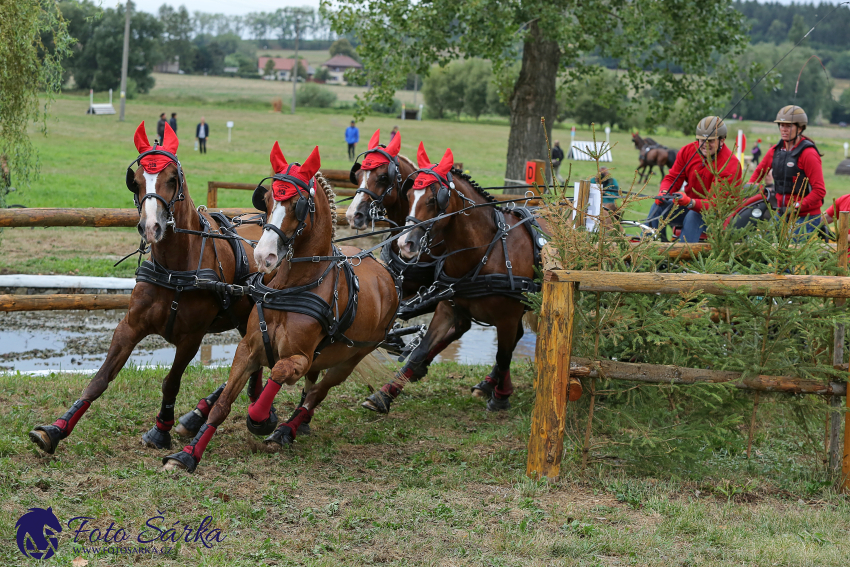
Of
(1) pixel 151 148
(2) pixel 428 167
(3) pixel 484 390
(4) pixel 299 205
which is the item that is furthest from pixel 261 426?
(3) pixel 484 390

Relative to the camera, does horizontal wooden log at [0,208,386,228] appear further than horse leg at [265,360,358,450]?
Yes

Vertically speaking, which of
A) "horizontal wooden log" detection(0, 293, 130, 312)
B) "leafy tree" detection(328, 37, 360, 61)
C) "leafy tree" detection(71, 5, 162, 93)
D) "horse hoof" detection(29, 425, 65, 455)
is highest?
"leafy tree" detection(328, 37, 360, 61)

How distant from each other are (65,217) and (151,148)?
83.0 inches

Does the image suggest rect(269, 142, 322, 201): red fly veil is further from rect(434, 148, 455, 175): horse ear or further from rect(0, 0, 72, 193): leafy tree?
rect(0, 0, 72, 193): leafy tree

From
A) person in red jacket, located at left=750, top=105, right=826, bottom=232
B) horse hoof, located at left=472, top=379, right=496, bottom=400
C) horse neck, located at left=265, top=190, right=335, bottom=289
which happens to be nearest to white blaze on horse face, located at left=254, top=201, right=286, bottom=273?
horse neck, located at left=265, top=190, right=335, bottom=289

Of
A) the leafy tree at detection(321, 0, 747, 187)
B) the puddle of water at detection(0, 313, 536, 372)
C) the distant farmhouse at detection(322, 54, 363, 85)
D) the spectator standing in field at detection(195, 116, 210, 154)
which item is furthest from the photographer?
the distant farmhouse at detection(322, 54, 363, 85)

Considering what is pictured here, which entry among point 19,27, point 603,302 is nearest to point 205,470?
point 603,302

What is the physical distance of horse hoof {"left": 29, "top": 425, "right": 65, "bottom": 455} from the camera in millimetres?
4969

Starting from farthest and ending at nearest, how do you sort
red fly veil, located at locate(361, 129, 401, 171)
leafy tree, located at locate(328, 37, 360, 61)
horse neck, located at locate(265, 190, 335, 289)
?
leafy tree, located at locate(328, 37, 360, 61)
red fly veil, located at locate(361, 129, 401, 171)
horse neck, located at locate(265, 190, 335, 289)

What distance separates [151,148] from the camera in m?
5.12

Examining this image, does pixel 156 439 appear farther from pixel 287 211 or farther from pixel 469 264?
pixel 469 264

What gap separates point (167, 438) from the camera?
5703 millimetres

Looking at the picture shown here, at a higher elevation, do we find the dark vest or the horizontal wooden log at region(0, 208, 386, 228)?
the dark vest

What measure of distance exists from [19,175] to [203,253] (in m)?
5.48
